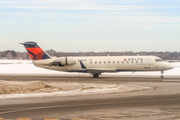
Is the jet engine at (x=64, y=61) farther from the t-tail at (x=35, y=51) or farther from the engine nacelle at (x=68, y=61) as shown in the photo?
the t-tail at (x=35, y=51)

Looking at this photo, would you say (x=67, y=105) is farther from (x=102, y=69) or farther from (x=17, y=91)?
(x=102, y=69)

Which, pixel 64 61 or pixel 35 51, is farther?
pixel 35 51

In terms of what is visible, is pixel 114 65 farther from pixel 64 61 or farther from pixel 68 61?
pixel 64 61

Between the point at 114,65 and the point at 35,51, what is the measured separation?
12047 millimetres

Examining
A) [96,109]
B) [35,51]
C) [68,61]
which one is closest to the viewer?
[96,109]

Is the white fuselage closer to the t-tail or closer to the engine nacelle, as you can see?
the engine nacelle

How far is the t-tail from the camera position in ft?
156

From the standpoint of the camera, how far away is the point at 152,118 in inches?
582

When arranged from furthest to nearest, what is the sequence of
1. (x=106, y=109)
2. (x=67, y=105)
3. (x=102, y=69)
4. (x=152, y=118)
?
(x=102, y=69)
(x=67, y=105)
(x=106, y=109)
(x=152, y=118)

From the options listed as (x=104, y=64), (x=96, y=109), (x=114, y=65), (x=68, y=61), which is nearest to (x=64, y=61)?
(x=68, y=61)

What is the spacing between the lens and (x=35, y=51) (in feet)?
157

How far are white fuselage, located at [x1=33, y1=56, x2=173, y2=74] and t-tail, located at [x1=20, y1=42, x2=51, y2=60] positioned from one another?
125 centimetres

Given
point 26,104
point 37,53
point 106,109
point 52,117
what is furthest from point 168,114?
point 37,53

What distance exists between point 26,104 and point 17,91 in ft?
24.0
